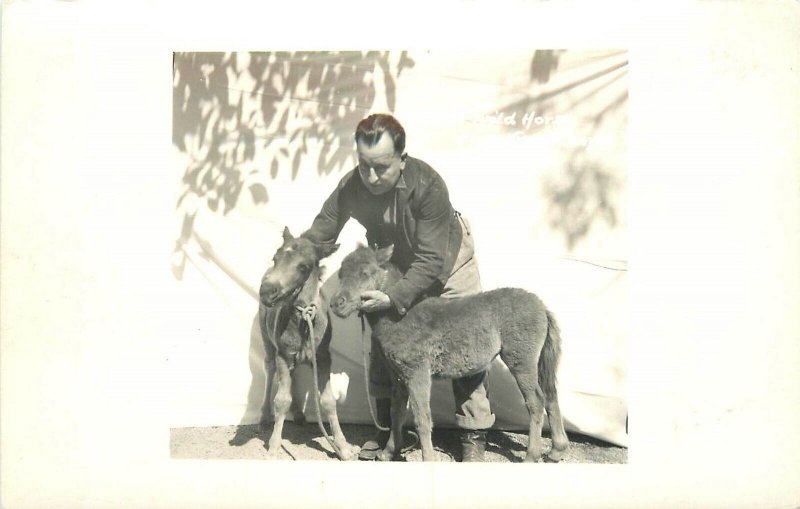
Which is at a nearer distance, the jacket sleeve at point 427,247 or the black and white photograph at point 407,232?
the jacket sleeve at point 427,247

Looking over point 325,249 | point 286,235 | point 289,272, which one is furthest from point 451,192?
point 289,272

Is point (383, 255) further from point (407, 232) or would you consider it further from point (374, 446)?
point (374, 446)

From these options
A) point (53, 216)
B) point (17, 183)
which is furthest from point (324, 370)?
point (17, 183)

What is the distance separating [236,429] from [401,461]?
1.19 metres

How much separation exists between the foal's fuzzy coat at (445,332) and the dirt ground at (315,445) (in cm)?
46

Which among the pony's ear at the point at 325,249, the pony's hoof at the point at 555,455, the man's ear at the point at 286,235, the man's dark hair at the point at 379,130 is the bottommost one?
the pony's hoof at the point at 555,455

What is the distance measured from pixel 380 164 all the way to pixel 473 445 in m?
1.89

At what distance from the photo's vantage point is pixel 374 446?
202 inches

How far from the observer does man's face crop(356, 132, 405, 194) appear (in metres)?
4.86

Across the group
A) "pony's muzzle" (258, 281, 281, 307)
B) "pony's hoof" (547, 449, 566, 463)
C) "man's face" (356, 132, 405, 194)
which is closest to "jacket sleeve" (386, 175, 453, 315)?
"man's face" (356, 132, 405, 194)

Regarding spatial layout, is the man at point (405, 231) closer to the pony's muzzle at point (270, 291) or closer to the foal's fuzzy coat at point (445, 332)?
the foal's fuzzy coat at point (445, 332)

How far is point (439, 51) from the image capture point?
16.8ft

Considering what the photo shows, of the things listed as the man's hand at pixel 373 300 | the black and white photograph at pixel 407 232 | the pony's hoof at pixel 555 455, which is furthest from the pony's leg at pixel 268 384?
the pony's hoof at pixel 555 455

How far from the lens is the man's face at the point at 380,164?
15.9 feet
